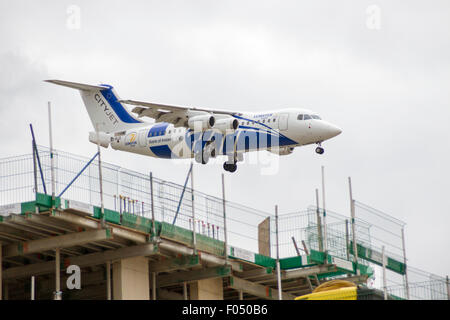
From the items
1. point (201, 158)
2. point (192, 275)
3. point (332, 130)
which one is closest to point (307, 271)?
point (192, 275)

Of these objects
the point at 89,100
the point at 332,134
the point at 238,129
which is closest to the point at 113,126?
the point at 89,100

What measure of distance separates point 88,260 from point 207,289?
6409mm

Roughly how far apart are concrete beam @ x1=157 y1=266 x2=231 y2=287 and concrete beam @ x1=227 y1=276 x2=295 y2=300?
1.73 metres

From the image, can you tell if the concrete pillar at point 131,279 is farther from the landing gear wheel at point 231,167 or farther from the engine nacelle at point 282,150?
the landing gear wheel at point 231,167

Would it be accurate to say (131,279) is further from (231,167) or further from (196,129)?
(231,167)

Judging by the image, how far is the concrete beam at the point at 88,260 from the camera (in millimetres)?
35875

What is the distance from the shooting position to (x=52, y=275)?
129 ft

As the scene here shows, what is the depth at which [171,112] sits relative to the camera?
58.2 meters

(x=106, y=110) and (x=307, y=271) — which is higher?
(x=106, y=110)

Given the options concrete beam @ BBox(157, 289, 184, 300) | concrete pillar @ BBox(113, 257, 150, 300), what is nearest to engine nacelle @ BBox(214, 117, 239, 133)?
concrete beam @ BBox(157, 289, 184, 300)

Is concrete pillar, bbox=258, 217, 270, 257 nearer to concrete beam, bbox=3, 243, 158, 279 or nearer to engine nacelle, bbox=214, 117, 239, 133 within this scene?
concrete beam, bbox=3, 243, 158, 279

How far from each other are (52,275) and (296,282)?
11563 mm

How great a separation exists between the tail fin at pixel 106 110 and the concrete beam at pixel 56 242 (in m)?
28.8

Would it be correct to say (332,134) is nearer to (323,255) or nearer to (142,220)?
(323,255)
